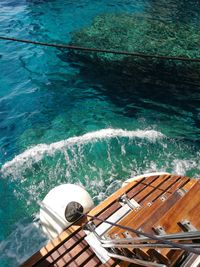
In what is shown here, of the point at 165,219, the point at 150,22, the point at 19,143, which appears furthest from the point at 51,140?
the point at 150,22

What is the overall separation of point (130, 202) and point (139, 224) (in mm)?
969

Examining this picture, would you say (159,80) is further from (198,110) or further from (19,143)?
(19,143)

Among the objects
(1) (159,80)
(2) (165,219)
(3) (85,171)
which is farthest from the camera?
(1) (159,80)

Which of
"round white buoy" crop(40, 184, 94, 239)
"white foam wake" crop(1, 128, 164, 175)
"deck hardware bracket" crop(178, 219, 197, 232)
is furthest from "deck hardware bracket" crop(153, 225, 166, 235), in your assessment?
"white foam wake" crop(1, 128, 164, 175)

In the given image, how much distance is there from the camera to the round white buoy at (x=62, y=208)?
5551mm

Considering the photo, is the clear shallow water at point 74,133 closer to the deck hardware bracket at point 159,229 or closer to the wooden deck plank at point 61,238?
the wooden deck plank at point 61,238

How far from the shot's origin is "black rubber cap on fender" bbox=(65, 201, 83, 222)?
5.54 metres

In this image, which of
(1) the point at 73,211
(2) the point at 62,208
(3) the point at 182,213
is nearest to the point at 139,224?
(3) the point at 182,213

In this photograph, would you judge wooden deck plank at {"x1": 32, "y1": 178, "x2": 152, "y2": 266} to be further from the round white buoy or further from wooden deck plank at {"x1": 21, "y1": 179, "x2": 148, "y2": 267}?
the round white buoy

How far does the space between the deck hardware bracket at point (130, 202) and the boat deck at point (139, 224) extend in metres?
0.08

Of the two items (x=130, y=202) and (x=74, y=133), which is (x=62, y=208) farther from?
(x=74, y=133)

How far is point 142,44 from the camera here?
1532 cm

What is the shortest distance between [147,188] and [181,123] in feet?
15.6

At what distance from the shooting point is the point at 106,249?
188 inches
